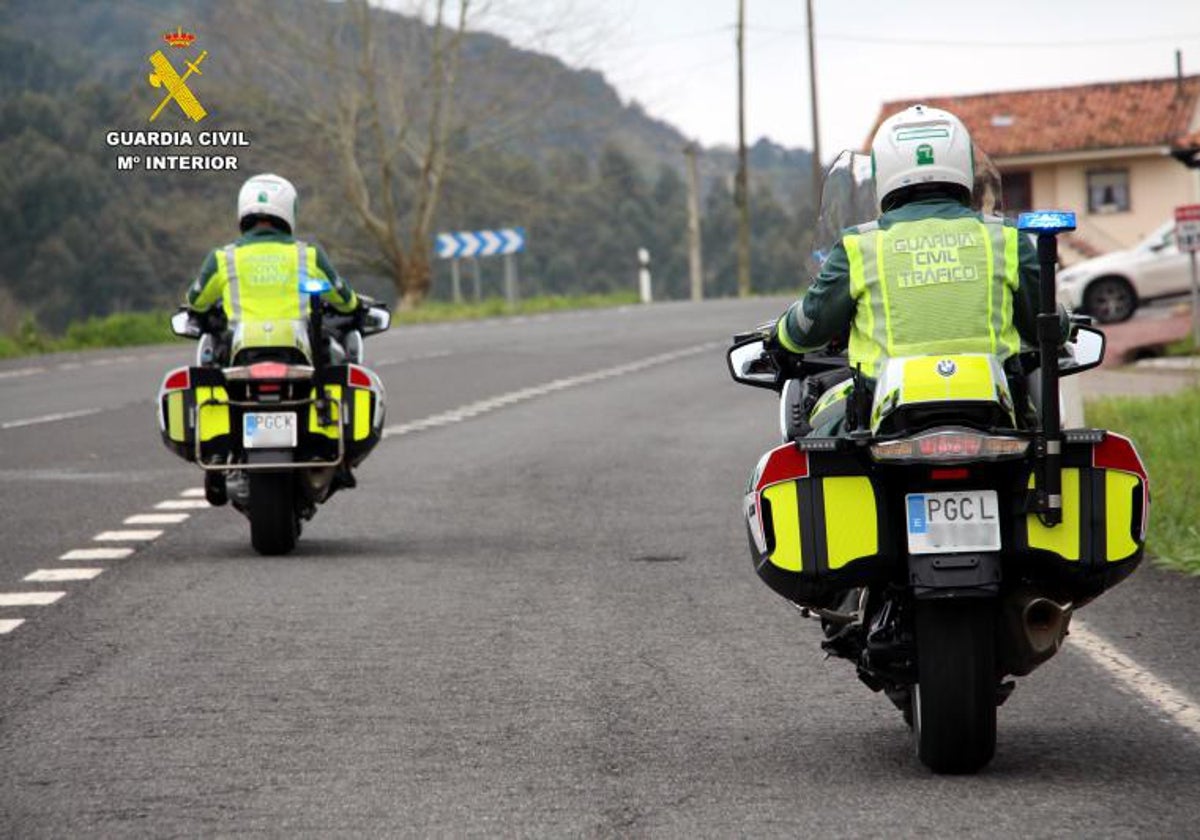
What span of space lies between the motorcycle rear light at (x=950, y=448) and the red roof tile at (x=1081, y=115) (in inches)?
2926

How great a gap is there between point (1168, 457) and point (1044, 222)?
32.8 feet

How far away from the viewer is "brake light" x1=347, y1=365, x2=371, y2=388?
12312mm

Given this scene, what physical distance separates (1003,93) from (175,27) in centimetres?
4272

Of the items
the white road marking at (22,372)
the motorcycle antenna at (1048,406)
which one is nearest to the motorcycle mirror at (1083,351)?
the motorcycle antenna at (1048,406)

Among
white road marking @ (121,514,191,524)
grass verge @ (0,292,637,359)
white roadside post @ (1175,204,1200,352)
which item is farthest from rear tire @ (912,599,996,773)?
grass verge @ (0,292,637,359)

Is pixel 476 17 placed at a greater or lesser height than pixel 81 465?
greater

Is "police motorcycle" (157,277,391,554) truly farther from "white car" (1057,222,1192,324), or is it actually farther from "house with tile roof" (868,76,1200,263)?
"house with tile roof" (868,76,1200,263)

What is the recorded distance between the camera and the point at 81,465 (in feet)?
57.8

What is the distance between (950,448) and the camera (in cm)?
604

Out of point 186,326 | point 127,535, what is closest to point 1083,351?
point 186,326

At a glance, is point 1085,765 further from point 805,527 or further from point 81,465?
point 81,465

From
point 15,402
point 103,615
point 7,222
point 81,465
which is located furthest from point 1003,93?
point 103,615

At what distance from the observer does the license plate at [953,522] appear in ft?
20.0

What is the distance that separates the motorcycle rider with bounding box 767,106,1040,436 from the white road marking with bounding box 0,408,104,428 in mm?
15820
